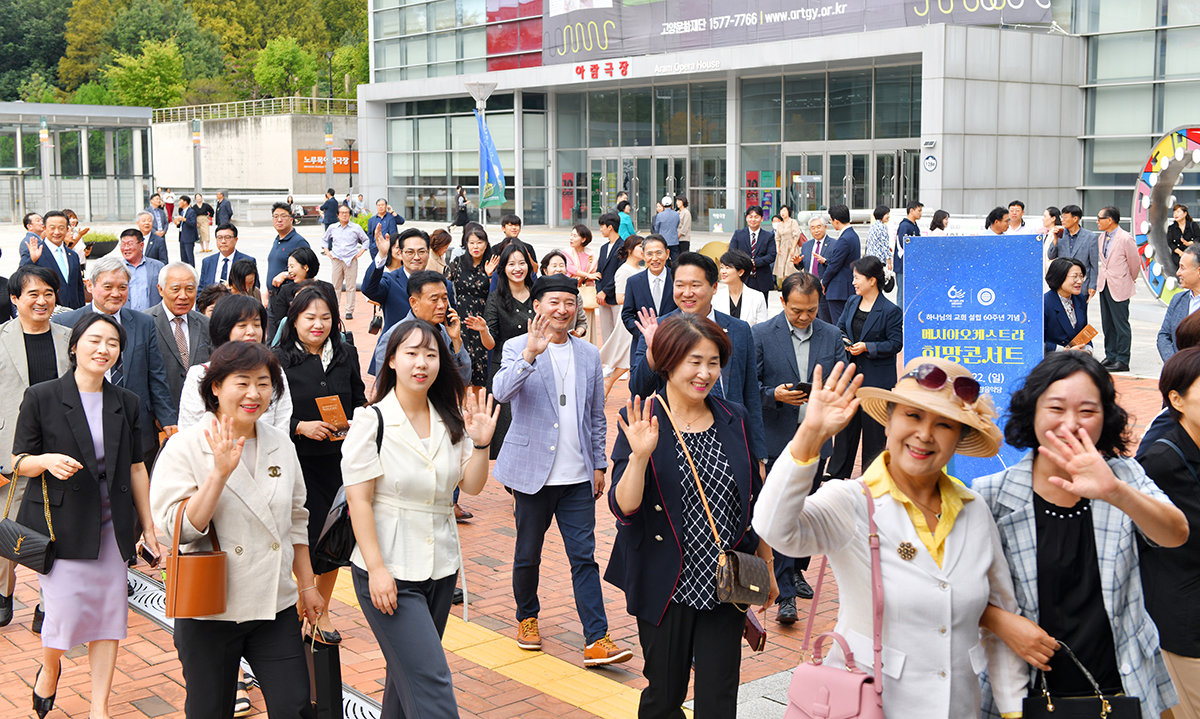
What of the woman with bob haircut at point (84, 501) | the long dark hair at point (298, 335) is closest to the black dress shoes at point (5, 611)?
the woman with bob haircut at point (84, 501)

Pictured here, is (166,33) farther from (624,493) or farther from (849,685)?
(849,685)

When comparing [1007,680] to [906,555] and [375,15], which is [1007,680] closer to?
[906,555]

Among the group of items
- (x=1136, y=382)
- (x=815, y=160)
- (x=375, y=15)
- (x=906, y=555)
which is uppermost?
(x=375, y=15)

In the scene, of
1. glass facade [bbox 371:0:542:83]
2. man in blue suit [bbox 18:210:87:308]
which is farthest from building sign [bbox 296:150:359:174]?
man in blue suit [bbox 18:210:87:308]

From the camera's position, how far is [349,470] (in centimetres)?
430

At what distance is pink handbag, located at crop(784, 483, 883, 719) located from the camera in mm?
3203

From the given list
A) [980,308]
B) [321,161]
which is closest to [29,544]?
Answer: [980,308]

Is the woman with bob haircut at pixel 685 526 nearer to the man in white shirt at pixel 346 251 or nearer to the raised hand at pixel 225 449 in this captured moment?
the raised hand at pixel 225 449

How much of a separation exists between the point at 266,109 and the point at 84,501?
6194 centimetres

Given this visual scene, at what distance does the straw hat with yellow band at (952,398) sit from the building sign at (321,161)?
5773cm

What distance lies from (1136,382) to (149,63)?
7356cm

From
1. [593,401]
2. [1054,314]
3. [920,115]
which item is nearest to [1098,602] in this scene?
[593,401]

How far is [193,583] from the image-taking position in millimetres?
4141

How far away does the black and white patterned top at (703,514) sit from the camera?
4.29m
